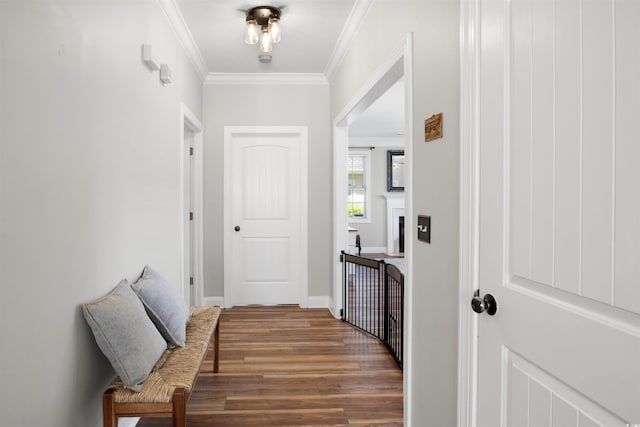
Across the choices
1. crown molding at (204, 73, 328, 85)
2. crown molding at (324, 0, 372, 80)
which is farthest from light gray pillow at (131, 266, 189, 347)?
crown molding at (204, 73, 328, 85)

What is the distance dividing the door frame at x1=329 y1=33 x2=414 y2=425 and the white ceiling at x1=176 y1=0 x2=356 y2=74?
61cm

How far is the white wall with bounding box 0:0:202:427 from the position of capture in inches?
46.8

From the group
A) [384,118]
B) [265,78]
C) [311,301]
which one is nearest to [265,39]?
[265,78]

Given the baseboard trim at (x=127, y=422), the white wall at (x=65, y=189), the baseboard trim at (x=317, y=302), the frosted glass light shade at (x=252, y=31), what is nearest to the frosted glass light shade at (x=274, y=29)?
the frosted glass light shade at (x=252, y=31)

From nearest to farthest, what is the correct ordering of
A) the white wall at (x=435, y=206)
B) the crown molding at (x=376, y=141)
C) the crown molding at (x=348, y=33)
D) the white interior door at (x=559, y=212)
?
the white interior door at (x=559, y=212)
the white wall at (x=435, y=206)
the crown molding at (x=348, y=33)
the crown molding at (x=376, y=141)

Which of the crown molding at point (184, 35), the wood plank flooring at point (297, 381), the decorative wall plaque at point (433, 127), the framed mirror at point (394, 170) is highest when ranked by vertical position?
the crown molding at point (184, 35)

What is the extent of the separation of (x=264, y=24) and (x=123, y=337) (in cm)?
242

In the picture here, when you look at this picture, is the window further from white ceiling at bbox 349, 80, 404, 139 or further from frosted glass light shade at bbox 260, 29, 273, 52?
frosted glass light shade at bbox 260, 29, 273, 52

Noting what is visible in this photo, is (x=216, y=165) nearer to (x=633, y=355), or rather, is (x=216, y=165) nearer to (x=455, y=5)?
(x=455, y=5)

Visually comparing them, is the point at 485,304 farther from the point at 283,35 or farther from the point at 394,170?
the point at 394,170

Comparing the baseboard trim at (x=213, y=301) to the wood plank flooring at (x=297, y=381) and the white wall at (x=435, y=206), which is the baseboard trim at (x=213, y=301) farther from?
the white wall at (x=435, y=206)

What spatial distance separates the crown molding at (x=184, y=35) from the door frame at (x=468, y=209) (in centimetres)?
221

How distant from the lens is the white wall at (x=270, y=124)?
4426 millimetres

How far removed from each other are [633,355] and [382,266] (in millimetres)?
2728
